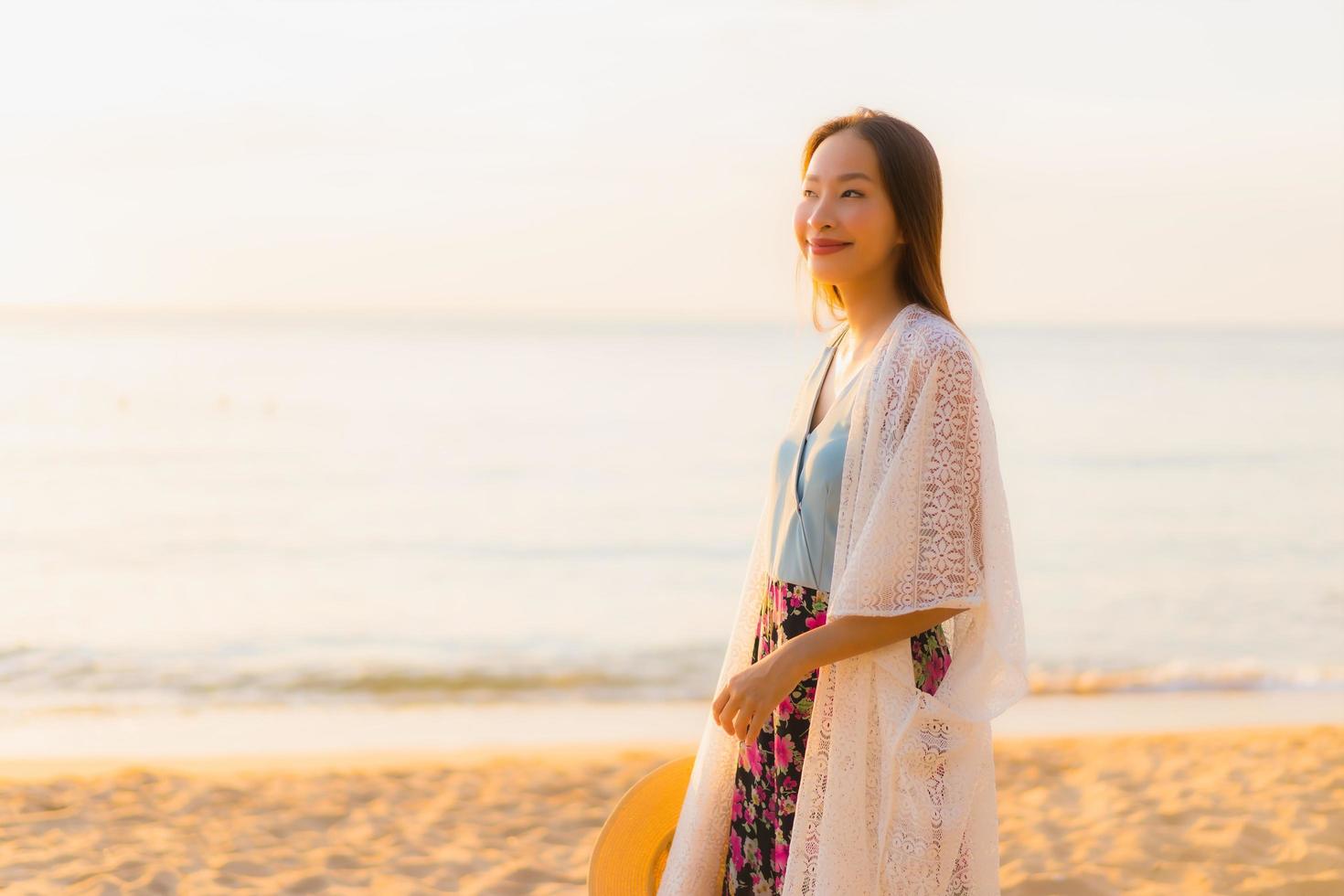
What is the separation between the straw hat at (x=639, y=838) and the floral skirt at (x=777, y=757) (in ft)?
0.26

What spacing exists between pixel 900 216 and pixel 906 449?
1.39ft

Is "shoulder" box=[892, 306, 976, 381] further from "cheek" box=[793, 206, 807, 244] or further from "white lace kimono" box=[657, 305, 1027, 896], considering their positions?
"cheek" box=[793, 206, 807, 244]

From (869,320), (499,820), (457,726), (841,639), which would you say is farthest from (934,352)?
(457,726)

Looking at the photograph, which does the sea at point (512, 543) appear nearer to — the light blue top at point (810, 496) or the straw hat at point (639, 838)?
the light blue top at point (810, 496)

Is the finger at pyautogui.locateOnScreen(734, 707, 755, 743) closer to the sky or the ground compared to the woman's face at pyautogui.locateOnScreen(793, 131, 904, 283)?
closer to the ground

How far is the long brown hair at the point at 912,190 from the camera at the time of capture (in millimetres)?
2029

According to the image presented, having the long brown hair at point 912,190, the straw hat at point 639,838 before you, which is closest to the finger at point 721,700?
the straw hat at point 639,838

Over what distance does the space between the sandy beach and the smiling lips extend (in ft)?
8.87

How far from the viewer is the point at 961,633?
79.8 inches

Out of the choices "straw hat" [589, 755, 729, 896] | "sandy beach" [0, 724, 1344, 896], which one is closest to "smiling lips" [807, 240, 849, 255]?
"straw hat" [589, 755, 729, 896]

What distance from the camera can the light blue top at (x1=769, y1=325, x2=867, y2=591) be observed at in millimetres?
2051

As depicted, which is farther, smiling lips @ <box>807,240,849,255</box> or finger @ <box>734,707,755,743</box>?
smiling lips @ <box>807,240,849,255</box>

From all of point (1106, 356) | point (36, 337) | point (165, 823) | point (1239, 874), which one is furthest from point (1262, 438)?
point (36, 337)

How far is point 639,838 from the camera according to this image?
2355 millimetres
